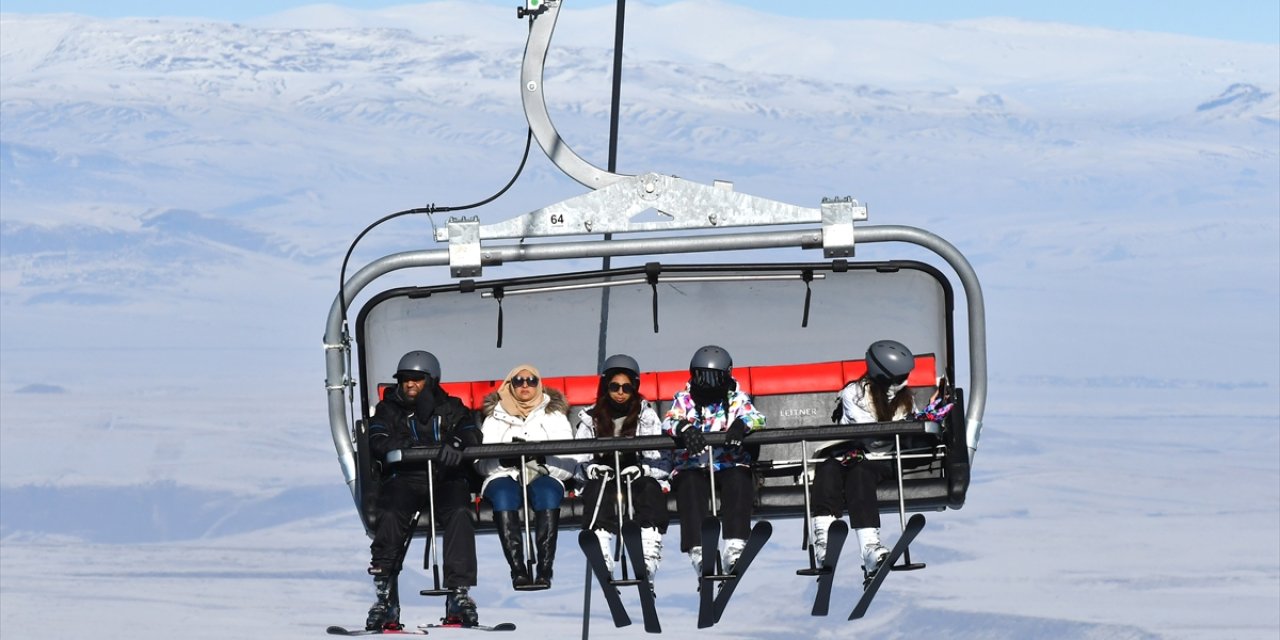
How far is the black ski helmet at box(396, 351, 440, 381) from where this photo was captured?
15891 millimetres

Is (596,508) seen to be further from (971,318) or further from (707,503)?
(971,318)

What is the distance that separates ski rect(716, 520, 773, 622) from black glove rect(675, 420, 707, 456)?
0.61 metres

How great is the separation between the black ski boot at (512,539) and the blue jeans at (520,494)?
53 mm

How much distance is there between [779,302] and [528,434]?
8.21 feet

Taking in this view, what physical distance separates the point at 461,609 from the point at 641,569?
1.13 m

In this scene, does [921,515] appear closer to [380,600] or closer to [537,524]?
[537,524]

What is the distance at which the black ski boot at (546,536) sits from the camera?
15211 mm

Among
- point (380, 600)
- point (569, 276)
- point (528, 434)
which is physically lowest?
point (380, 600)

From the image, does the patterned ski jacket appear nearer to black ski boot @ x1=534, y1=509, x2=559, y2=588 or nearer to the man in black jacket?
black ski boot @ x1=534, y1=509, x2=559, y2=588

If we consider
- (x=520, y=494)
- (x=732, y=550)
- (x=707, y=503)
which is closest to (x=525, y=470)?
(x=520, y=494)

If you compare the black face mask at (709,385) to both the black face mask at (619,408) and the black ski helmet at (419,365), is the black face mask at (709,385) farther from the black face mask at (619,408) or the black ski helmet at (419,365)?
the black ski helmet at (419,365)

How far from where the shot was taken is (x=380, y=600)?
15164 millimetres

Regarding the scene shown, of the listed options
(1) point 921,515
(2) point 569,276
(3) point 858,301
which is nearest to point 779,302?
(3) point 858,301

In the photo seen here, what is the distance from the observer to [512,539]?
50.0 ft
